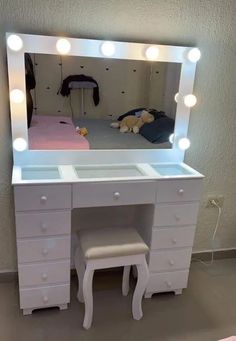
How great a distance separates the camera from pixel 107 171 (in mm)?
1877

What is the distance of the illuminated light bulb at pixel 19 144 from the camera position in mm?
1777

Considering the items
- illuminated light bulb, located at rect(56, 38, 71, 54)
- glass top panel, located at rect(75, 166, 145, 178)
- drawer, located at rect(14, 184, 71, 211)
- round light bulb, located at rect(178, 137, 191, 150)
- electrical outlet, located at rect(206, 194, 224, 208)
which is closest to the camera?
drawer, located at rect(14, 184, 71, 211)

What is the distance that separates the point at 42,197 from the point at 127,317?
0.85 meters

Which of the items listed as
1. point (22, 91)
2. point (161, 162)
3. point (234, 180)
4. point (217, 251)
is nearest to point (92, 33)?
point (22, 91)

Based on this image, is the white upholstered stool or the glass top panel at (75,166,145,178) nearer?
the white upholstered stool

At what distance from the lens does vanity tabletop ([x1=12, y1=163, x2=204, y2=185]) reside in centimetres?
167

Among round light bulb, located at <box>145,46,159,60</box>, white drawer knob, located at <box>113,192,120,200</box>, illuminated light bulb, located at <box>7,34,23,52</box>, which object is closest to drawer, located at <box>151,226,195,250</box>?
white drawer knob, located at <box>113,192,120,200</box>

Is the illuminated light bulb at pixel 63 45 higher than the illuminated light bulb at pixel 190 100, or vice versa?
the illuminated light bulb at pixel 63 45

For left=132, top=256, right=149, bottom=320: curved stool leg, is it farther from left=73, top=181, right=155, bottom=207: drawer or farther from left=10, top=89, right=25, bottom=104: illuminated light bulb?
left=10, top=89, right=25, bottom=104: illuminated light bulb

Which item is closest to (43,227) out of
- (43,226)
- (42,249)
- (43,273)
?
(43,226)

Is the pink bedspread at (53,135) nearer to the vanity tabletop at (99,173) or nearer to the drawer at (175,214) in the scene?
Result: the vanity tabletop at (99,173)

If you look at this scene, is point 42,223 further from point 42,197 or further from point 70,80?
point 70,80

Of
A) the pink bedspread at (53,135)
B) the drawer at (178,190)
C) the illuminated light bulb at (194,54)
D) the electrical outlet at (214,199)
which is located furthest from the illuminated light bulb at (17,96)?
the electrical outlet at (214,199)

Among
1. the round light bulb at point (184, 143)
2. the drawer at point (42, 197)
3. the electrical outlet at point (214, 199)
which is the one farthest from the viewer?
the electrical outlet at point (214, 199)
